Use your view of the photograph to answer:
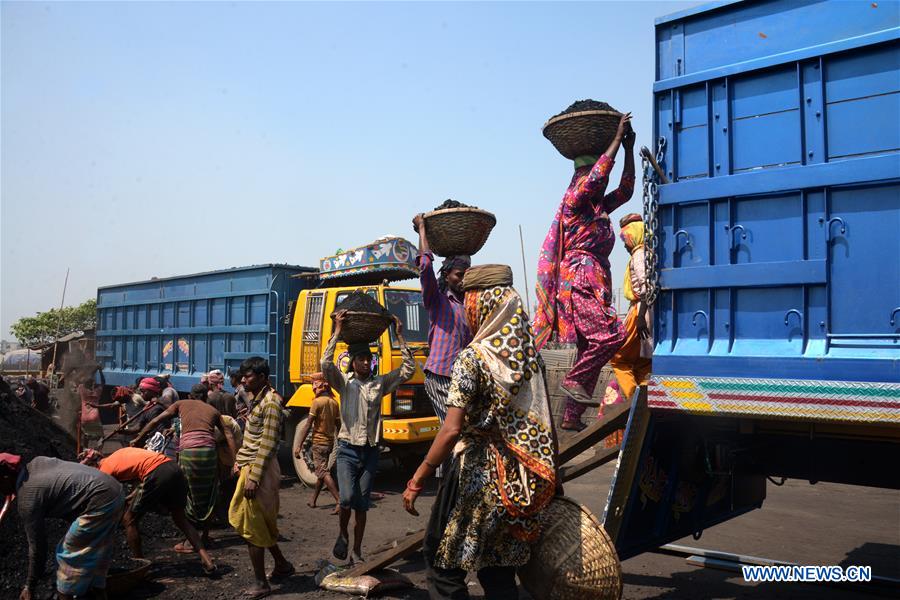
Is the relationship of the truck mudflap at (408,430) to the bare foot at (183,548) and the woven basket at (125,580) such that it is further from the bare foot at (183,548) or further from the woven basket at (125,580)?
the woven basket at (125,580)

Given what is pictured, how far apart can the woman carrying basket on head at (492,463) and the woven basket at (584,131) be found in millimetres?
1713

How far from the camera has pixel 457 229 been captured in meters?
4.56

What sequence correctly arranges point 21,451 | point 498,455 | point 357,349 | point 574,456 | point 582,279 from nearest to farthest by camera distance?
point 498,455, point 574,456, point 582,279, point 357,349, point 21,451

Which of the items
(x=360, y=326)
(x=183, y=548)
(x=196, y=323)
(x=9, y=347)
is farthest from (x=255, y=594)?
(x=9, y=347)

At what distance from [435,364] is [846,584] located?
9.72 ft

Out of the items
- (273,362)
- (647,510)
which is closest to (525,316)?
(647,510)

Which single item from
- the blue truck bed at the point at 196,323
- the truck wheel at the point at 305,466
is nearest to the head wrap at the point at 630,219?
the truck wheel at the point at 305,466

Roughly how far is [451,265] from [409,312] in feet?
14.0

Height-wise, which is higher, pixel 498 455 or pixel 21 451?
pixel 498 455

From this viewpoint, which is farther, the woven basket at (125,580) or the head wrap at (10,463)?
the woven basket at (125,580)

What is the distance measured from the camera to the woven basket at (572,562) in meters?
3.05

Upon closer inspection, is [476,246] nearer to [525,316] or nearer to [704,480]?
[525,316]

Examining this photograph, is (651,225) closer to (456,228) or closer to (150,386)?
(456,228)

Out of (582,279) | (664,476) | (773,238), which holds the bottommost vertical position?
(664,476)
